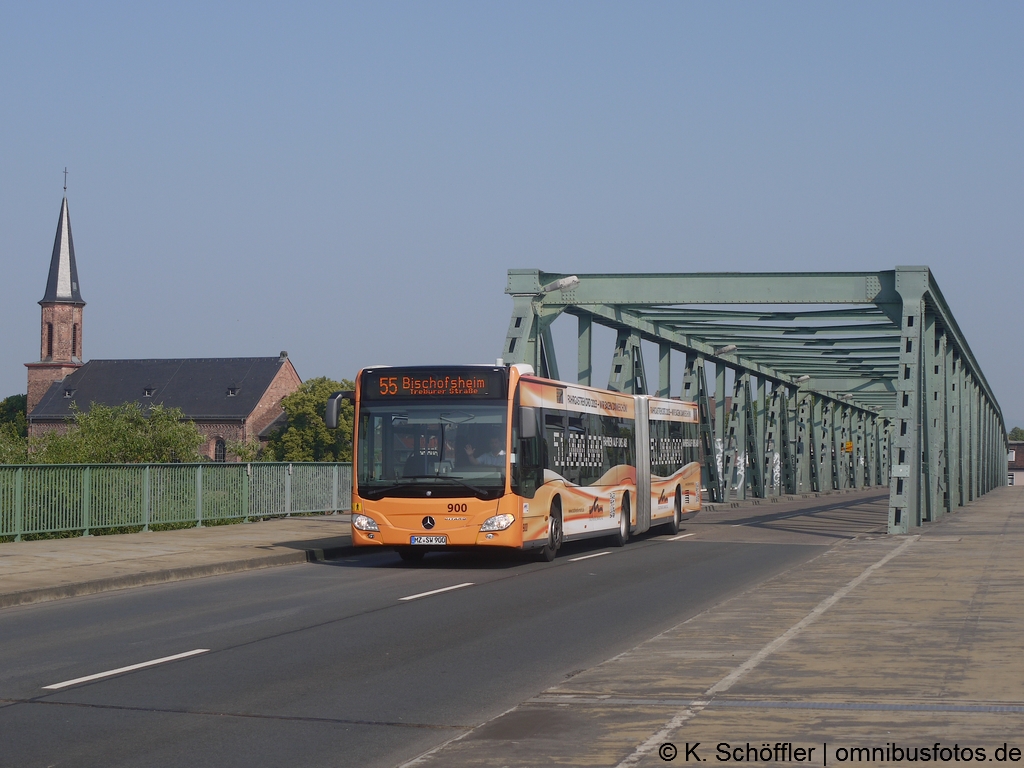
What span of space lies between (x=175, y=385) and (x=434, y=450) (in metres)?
118

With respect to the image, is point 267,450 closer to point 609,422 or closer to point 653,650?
point 609,422

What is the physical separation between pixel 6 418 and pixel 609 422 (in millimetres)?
132405

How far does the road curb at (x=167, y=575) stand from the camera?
46.2 feet

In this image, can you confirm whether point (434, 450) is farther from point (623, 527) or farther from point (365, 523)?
point (623, 527)

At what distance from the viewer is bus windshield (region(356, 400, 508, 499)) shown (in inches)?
712

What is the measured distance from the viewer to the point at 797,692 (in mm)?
7766

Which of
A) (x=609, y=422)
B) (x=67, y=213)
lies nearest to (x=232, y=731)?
(x=609, y=422)

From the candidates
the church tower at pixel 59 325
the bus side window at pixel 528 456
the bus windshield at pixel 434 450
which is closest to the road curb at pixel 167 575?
Answer: the bus windshield at pixel 434 450

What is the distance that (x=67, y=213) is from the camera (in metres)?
122

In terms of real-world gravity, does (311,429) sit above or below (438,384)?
above

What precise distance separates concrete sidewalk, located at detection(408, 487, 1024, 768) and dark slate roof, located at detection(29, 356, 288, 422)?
11668 centimetres

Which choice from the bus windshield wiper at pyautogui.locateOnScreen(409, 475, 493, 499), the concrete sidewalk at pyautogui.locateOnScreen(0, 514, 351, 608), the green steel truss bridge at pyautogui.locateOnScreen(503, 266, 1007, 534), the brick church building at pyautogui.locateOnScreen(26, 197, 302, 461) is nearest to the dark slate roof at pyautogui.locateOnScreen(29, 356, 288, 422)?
the brick church building at pyautogui.locateOnScreen(26, 197, 302, 461)

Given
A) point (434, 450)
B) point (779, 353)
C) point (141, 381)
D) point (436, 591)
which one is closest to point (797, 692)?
point (436, 591)

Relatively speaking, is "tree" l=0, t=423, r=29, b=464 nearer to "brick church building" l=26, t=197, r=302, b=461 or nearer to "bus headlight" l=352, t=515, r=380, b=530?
"bus headlight" l=352, t=515, r=380, b=530
